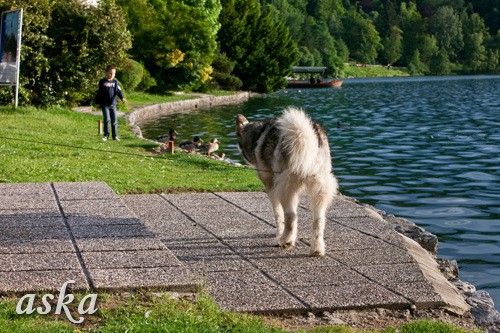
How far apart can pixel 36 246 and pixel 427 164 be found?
18452mm

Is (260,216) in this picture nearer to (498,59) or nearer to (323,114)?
(323,114)

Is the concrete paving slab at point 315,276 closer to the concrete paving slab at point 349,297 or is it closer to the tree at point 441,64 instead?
the concrete paving slab at point 349,297

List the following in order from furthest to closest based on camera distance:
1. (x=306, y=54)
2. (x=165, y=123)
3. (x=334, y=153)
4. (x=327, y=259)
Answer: (x=306, y=54) < (x=165, y=123) < (x=334, y=153) < (x=327, y=259)

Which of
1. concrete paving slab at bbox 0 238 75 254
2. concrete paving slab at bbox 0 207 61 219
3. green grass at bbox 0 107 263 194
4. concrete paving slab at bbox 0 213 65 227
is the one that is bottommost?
green grass at bbox 0 107 263 194

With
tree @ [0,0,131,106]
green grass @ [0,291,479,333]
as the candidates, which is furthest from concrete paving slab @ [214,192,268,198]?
tree @ [0,0,131,106]

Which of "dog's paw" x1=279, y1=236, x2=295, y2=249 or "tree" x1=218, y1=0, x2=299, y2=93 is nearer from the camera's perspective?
"dog's paw" x1=279, y1=236, x2=295, y2=249

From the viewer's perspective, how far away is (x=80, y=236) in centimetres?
845

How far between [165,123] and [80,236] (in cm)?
3014

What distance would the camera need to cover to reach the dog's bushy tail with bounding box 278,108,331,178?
28.5 feet

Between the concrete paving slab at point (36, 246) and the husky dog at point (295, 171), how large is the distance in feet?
7.43

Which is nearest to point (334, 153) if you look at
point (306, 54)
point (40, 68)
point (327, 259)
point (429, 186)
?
point (429, 186)

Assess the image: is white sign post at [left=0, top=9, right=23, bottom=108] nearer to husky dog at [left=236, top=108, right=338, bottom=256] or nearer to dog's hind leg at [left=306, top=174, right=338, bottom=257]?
husky dog at [left=236, top=108, right=338, bottom=256]

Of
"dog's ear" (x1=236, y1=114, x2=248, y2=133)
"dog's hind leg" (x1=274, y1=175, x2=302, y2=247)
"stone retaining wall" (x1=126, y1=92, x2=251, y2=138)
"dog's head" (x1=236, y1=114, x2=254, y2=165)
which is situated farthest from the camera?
"stone retaining wall" (x1=126, y1=92, x2=251, y2=138)

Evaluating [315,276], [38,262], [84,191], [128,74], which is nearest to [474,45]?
[128,74]
